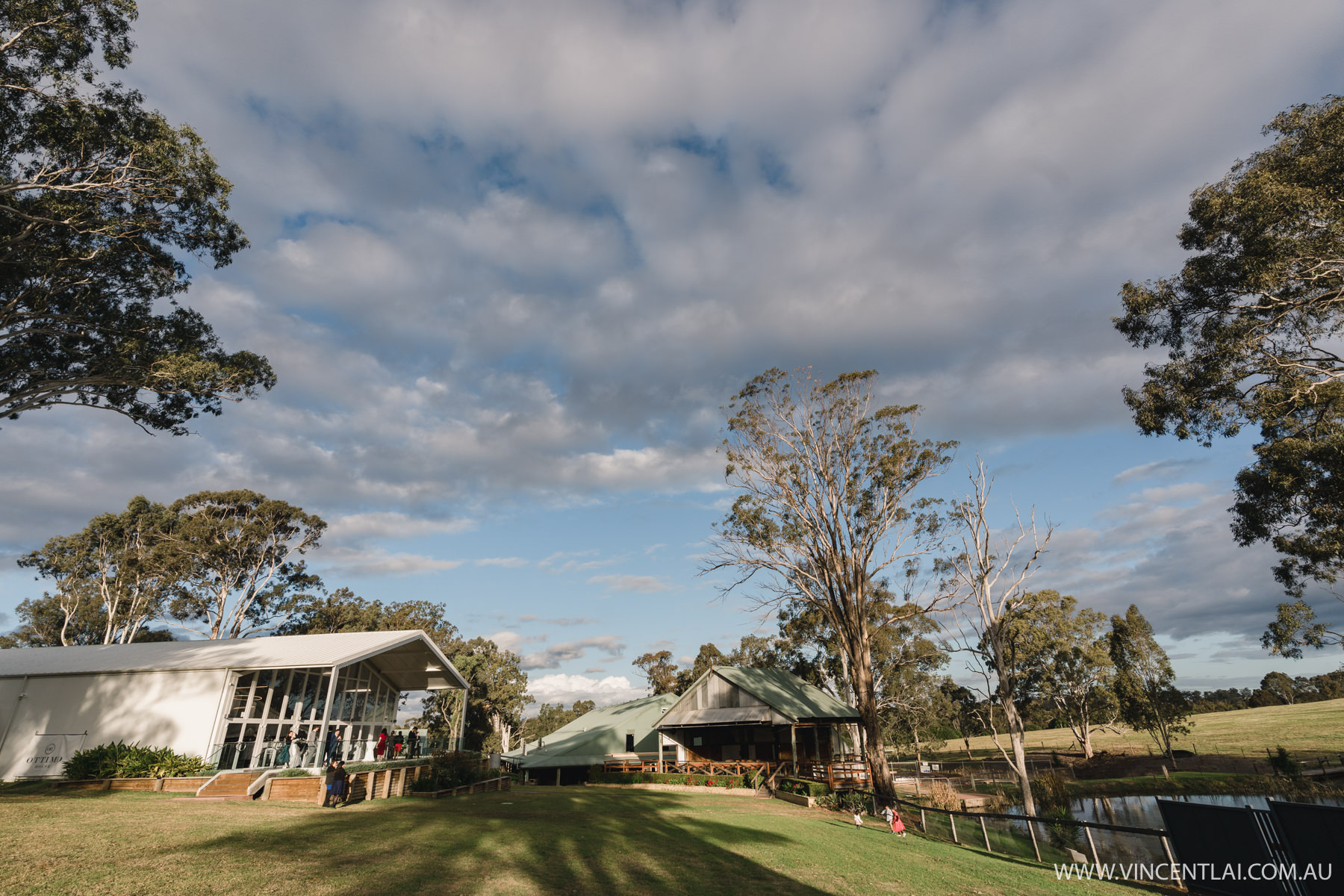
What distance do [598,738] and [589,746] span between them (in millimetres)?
851

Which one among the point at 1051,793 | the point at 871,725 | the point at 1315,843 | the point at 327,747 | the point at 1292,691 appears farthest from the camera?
the point at 1292,691

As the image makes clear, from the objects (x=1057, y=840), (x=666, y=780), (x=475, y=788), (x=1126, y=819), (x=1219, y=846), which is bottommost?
(x=1126, y=819)

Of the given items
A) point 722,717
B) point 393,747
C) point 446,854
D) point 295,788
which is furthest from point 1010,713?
point 393,747

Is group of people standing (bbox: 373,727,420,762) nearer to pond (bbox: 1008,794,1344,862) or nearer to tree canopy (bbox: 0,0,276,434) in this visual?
tree canopy (bbox: 0,0,276,434)

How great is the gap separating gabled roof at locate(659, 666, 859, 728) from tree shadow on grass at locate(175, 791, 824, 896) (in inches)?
595

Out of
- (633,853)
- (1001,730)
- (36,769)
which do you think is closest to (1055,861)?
(633,853)

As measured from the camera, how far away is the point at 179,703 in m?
19.3

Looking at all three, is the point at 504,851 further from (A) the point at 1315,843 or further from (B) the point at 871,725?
(B) the point at 871,725

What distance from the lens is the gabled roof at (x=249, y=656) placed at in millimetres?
19609

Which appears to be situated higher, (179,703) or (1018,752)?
(179,703)

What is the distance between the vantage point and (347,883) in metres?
7.32

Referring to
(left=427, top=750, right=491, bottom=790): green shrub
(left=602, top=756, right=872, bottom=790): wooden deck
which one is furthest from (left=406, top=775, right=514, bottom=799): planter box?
(left=602, top=756, right=872, bottom=790): wooden deck

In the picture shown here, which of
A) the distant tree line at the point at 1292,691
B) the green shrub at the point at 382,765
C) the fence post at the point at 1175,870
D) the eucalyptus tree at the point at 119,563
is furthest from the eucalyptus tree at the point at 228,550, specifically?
the distant tree line at the point at 1292,691

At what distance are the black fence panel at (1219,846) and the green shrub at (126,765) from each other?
23.5 meters
